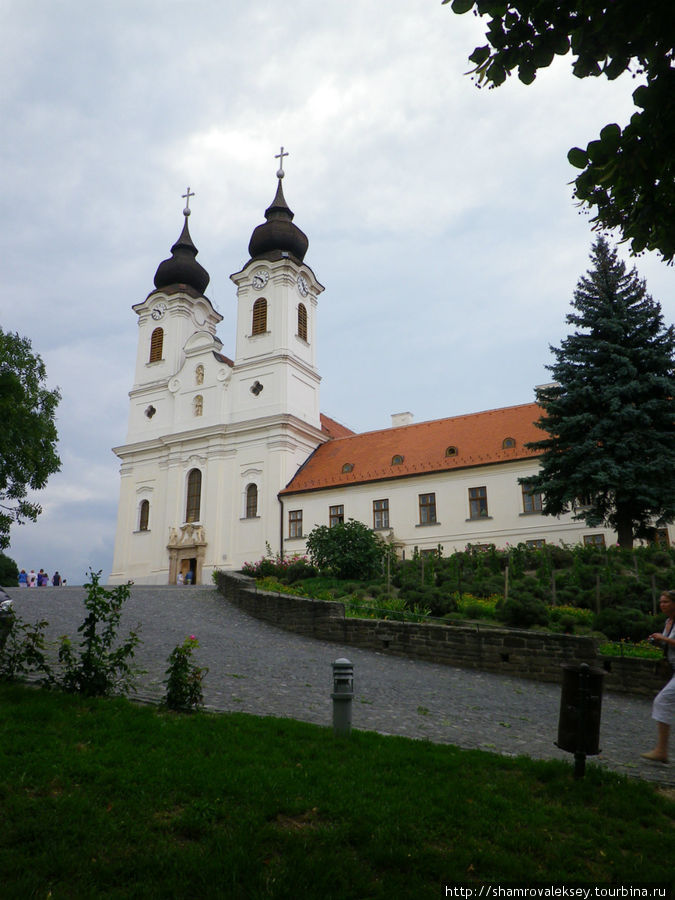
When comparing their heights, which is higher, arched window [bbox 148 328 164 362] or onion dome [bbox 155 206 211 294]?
onion dome [bbox 155 206 211 294]

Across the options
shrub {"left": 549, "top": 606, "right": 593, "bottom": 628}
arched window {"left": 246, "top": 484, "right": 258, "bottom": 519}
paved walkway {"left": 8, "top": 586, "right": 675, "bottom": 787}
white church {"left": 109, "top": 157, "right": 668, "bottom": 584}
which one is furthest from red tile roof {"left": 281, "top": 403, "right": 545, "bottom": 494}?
paved walkway {"left": 8, "top": 586, "right": 675, "bottom": 787}

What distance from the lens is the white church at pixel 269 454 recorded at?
33.1 m

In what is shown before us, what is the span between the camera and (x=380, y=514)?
35031 millimetres

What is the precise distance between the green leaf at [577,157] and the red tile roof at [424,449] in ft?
88.8

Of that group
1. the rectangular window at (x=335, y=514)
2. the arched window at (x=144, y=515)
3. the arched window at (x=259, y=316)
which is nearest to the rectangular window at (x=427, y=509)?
the rectangular window at (x=335, y=514)

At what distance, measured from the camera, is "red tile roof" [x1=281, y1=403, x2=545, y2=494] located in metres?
33.6

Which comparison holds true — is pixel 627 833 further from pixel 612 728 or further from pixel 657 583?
pixel 657 583

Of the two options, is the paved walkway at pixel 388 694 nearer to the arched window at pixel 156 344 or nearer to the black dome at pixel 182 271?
the arched window at pixel 156 344

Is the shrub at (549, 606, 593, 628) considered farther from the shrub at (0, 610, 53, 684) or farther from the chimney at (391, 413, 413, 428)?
the chimney at (391, 413, 413, 428)

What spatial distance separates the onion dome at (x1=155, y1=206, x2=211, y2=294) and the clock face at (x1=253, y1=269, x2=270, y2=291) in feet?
19.9

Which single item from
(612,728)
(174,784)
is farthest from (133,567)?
(174,784)

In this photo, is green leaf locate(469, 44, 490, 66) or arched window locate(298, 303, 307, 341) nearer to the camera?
green leaf locate(469, 44, 490, 66)

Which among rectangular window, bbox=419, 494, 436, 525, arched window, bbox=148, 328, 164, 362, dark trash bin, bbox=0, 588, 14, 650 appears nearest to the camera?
dark trash bin, bbox=0, 588, 14, 650

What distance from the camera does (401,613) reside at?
52.2ft
